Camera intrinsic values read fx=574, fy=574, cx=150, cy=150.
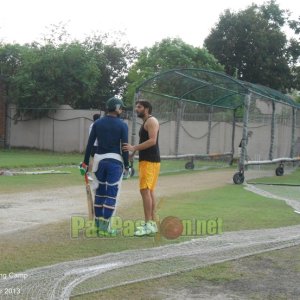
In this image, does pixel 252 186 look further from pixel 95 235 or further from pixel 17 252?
pixel 17 252

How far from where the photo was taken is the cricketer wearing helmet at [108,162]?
24.3 ft

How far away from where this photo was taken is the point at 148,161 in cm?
779

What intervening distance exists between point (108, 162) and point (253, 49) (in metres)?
34.0

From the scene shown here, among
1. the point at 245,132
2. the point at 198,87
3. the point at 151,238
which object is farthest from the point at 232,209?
the point at 198,87

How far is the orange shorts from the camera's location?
7699 mm

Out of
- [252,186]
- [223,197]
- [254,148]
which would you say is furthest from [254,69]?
[223,197]

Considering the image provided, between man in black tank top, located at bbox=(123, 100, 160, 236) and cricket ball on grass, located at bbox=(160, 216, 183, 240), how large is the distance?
115 mm

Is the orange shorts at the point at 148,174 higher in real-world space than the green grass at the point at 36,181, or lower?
higher

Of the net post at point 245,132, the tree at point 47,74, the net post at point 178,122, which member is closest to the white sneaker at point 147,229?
the net post at point 245,132

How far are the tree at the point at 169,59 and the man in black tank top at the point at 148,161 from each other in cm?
2367

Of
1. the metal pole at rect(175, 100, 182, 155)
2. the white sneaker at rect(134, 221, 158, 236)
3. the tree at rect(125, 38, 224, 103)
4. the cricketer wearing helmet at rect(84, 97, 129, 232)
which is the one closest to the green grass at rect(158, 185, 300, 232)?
the white sneaker at rect(134, 221, 158, 236)

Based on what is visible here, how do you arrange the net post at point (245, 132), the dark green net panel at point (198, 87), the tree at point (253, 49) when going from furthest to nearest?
the tree at point (253, 49) < the dark green net panel at point (198, 87) < the net post at point (245, 132)

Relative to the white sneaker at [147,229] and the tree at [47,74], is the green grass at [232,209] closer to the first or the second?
the white sneaker at [147,229]

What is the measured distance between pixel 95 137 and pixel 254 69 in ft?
110
